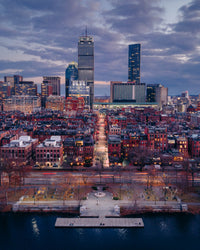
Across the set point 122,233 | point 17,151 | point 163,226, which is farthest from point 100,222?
point 17,151

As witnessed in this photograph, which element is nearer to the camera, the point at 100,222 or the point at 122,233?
the point at 122,233

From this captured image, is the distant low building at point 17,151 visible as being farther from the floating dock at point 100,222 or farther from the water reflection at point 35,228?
the floating dock at point 100,222

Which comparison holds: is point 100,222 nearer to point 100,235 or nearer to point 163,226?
point 100,235

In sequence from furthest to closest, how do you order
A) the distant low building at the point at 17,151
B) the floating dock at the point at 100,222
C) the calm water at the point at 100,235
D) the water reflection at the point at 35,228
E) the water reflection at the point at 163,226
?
1. the distant low building at the point at 17,151
2. the water reflection at the point at 163,226
3. the floating dock at the point at 100,222
4. the water reflection at the point at 35,228
5. the calm water at the point at 100,235

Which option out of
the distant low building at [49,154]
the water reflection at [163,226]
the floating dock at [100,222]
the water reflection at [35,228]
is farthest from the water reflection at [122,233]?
the distant low building at [49,154]

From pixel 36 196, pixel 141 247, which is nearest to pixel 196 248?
pixel 141 247
